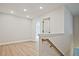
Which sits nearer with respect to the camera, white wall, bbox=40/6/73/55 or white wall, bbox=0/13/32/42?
white wall, bbox=0/13/32/42

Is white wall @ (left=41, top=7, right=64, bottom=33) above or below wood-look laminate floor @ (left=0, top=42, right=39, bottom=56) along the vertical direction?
above

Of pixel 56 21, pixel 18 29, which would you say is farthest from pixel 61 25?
Answer: pixel 18 29

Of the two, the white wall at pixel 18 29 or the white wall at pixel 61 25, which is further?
the white wall at pixel 61 25

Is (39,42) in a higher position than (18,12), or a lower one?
lower

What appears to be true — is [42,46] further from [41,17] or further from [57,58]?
[57,58]

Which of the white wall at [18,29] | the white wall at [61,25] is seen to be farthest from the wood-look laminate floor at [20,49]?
the white wall at [61,25]

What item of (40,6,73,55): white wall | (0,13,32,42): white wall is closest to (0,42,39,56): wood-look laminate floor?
(0,13,32,42): white wall

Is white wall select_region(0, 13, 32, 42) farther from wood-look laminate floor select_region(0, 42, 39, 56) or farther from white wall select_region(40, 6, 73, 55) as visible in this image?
white wall select_region(40, 6, 73, 55)

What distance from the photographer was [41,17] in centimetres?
266

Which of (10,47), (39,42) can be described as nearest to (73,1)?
(39,42)

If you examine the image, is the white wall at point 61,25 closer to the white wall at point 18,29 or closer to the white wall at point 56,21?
the white wall at point 56,21

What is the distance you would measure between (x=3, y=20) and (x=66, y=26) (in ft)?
6.86

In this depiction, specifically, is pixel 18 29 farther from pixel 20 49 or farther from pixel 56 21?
pixel 56 21

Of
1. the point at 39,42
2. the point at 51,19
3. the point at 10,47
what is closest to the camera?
the point at 39,42
